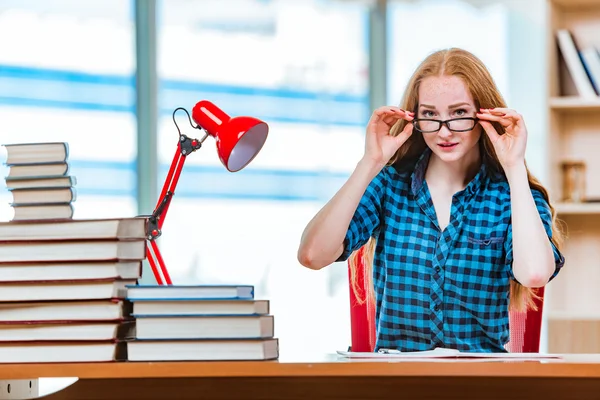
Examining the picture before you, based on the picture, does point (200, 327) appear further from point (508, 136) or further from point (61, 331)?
point (508, 136)

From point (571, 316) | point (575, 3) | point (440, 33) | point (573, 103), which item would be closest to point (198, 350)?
point (571, 316)

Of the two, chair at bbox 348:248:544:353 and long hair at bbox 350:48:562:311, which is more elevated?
long hair at bbox 350:48:562:311

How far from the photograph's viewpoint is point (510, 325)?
194cm

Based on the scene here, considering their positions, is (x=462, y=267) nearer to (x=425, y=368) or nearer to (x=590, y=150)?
(x=425, y=368)

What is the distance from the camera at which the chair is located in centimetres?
194

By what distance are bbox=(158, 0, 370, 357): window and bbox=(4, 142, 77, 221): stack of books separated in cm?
252

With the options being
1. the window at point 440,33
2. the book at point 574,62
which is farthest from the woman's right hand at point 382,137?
the window at point 440,33

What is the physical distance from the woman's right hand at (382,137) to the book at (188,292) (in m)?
0.47

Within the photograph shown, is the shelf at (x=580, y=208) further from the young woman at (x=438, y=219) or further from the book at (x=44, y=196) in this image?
the book at (x=44, y=196)

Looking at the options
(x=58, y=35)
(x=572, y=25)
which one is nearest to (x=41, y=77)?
(x=58, y=35)

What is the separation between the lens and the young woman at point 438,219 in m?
1.65

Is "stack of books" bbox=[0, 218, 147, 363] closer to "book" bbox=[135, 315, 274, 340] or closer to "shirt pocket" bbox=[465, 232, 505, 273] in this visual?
"book" bbox=[135, 315, 274, 340]

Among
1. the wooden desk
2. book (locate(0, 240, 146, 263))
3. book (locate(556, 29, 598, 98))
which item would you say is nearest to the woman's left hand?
the wooden desk

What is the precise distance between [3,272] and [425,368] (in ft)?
1.97
